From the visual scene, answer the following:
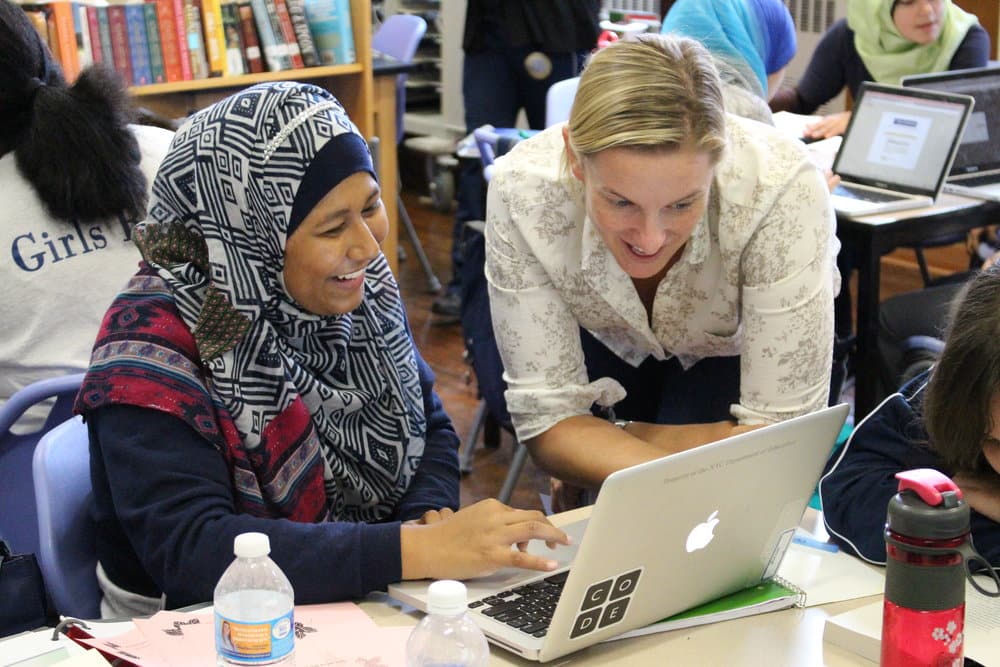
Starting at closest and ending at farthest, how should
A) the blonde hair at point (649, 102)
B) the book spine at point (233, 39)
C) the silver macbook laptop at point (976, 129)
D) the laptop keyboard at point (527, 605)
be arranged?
the laptop keyboard at point (527, 605) < the blonde hair at point (649, 102) < the silver macbook laptop at point (976, 129) < the book spine at point (233, 39)

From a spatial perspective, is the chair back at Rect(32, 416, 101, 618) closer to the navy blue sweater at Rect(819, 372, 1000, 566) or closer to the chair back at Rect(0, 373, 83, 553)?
the chair back at Rect(0, 373, 83, 553)

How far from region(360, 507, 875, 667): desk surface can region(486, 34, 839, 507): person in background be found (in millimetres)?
405

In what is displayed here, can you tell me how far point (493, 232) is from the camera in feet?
5.74

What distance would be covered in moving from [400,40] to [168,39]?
56.8 inches

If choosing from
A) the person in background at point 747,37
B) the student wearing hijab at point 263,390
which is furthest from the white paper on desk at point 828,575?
the person in background at point 747,37

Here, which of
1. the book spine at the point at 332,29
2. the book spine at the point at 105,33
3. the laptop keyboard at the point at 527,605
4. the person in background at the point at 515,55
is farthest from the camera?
the person in background at the point at 515,55

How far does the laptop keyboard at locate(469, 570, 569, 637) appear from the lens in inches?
46.0

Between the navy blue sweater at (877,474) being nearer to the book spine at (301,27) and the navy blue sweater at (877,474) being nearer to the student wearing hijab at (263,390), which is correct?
the student wearing hijab at (263,390)

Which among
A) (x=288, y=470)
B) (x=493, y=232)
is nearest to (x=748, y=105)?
(x=493, y=232)

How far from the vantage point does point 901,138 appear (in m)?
3.14

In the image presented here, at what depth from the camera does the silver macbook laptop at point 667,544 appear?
3.49ft

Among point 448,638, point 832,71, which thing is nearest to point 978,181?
point 832,71

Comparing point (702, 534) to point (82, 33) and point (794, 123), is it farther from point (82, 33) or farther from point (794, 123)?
point (82, 33)

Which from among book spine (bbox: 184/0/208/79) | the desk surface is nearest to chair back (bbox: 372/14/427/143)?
book spine (bbox: 184/0/208/79)
